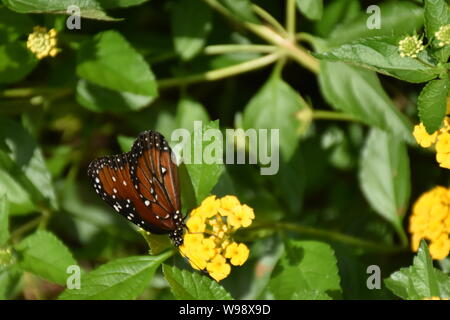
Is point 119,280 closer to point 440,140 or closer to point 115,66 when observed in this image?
point 115,66

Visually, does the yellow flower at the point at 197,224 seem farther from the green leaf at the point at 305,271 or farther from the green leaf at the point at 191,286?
the green leaf at the point at 305,271

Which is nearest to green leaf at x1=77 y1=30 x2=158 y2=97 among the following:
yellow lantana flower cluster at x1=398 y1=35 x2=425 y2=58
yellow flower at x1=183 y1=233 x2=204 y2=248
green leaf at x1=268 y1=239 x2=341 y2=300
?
yellow flower at x1=183 y1=233 x2=204 y2=248

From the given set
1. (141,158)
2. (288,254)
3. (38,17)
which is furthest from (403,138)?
(38,17)

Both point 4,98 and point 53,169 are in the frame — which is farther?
point 53,169

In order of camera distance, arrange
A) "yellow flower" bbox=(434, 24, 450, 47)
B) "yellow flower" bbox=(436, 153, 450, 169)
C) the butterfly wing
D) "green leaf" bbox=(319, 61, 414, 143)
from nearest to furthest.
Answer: "yellow flower" bbox=(434, 24, 450, 47) < "yellow flower" bbox=(436, 153, 450, 169) < the butterfly wing < "green leaf" bbox=(319, 61, 414, 143)

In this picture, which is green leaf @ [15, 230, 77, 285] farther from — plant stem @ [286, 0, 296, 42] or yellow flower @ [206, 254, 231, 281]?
plant stem @ [286, 0, 296, 42]

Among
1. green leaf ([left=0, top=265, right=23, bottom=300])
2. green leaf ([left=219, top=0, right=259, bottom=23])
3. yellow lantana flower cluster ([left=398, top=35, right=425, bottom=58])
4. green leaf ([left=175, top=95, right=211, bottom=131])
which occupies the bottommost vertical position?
green leaf ([left=0, top=265, right=23, bottom=300])

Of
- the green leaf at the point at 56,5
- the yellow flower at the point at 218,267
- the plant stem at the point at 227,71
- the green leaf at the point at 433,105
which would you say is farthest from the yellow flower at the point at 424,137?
the green leaf at the point at 56,5

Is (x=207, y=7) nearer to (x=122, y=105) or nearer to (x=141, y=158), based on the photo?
(x=122, y=105)
